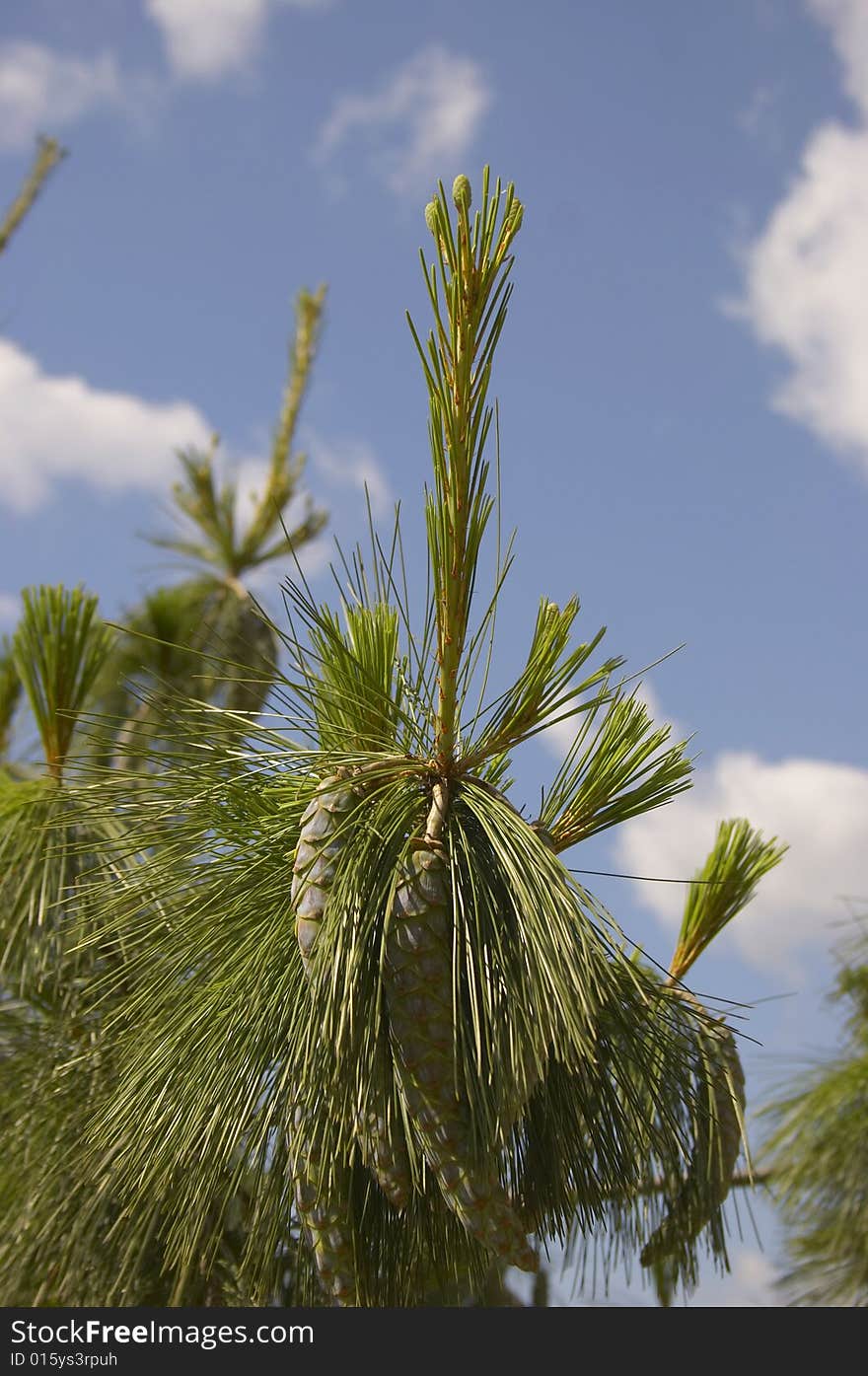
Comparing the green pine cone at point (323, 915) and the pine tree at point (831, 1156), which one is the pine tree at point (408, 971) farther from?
the pine tree at point (831, 1156)

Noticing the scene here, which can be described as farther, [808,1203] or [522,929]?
[808,1203]

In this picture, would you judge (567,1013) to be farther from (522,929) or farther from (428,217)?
(428,217)

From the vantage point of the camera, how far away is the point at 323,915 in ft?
4.63

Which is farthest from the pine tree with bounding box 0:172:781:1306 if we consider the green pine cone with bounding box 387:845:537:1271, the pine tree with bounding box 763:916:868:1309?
the pine tree with bounding box 763:916:868:1309

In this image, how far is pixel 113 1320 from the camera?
1521mm

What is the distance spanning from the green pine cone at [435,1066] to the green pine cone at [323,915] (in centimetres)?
6

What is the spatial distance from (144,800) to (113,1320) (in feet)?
2.10

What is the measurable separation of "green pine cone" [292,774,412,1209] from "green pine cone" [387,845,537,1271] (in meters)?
0.06

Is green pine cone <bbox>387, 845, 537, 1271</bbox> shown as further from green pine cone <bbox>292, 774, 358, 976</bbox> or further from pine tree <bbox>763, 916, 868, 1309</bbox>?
pine tree <bbox>763, 916, 868, 1309</bbox>

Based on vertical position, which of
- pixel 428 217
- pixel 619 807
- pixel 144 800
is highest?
pixel 428 217

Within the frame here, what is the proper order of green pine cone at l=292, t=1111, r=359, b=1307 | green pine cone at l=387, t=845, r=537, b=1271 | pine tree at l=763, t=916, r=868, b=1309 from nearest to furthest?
1. green pine cone at l=387, t=845, r=537, b=1271
2. green pine cone at l=292, t=1111, r=359, b=1307
3. pine tree at l=763, t=916, r=868, b=1309

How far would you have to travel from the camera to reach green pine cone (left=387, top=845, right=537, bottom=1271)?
4.42 feet

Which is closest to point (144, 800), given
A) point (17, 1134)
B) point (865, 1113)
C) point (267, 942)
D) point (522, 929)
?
point (267, 942)

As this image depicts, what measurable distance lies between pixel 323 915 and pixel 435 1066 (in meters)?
0.21
